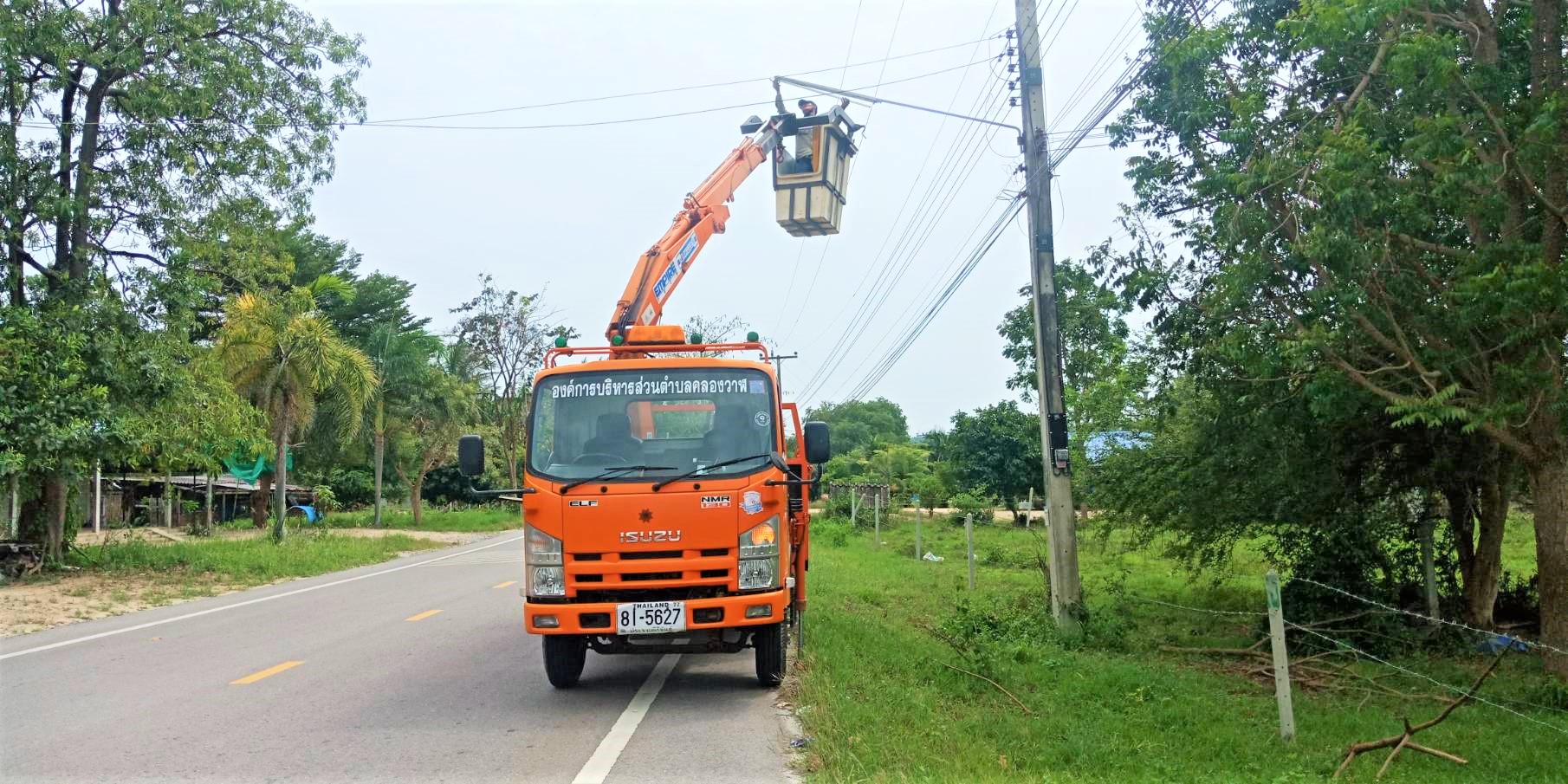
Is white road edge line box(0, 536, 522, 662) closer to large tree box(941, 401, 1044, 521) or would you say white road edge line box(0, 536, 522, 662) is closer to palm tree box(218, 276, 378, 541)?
palm tree box(218, 276, 378, 541)

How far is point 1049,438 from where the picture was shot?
12.3m

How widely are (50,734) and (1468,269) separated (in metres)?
10.3

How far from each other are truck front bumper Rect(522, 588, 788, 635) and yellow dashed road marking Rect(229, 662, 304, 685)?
2891 millimetres

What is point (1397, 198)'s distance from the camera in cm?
819

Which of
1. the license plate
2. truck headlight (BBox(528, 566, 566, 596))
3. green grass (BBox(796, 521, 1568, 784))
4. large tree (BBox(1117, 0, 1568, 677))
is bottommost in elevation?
green grass (BBox(796, 521, 1568, 784))

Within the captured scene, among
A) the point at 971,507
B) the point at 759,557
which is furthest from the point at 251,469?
the point at 759,557

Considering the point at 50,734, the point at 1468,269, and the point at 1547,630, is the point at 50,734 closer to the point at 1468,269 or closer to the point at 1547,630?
the point at 1468,269

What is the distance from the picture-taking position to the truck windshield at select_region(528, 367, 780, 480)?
8.30 m

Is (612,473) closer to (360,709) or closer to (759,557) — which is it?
(759,557)

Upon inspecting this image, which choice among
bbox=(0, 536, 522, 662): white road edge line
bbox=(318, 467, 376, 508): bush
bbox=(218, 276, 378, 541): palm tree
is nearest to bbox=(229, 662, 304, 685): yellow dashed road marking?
bbox=(0, 536, 522, 662): white road edge line

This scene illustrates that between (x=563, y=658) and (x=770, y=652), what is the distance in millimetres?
1639

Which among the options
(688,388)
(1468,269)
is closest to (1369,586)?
(1468,269)

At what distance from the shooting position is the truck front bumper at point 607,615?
7793 millimetres

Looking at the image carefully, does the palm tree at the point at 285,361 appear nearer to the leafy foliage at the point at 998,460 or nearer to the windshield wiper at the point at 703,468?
the windshield wiper at the point at 703,468
